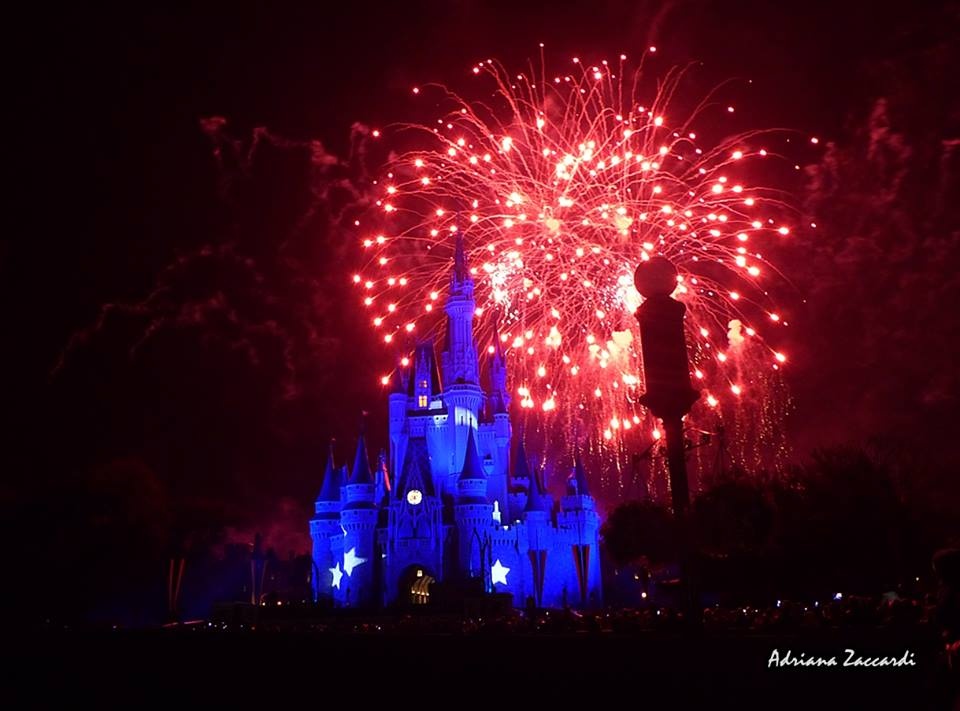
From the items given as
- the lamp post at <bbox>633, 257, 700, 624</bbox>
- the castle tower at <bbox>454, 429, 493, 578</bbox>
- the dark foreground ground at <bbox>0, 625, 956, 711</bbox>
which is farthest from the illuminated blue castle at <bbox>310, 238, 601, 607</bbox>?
the dark foreground ground at <bbox>0, 625, 956, 711</bbox>

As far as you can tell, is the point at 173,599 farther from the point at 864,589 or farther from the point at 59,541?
the point at 864,589

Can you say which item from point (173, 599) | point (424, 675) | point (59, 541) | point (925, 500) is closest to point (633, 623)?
point (424, 675)

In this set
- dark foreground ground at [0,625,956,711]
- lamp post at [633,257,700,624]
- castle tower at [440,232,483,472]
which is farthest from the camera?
castle tower at [440,232,483,472]

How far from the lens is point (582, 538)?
8125 cm

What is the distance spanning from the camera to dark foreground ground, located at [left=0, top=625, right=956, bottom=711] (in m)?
12.5

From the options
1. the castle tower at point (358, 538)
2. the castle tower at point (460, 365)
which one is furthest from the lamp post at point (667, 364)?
the castle tower at point (460, 365)

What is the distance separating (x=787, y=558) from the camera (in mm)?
40719

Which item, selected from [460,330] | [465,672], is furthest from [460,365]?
[465,672]

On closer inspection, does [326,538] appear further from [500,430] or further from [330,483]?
[500,430]

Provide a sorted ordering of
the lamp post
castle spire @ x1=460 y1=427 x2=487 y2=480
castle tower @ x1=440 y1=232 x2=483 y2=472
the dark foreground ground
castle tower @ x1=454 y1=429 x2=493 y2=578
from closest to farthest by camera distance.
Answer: the dark foreground ground, the lamp post, castle tower @ x1=454 y1=429 x2=493 y2=578, castle spire @ x1=460 y1=427 x2=487 y2=480, castle tower @ x1=440 y1=232 x2=483 y2=472

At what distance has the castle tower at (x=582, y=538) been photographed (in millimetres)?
80625

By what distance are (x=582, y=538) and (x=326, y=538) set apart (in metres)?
25.4

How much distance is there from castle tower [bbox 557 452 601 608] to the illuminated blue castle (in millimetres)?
108

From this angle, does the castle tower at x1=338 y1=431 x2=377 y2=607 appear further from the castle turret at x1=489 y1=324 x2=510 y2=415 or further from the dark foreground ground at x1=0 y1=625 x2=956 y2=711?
the dark foreground ground at x1=0 y1=625 x2=956 y2=711
